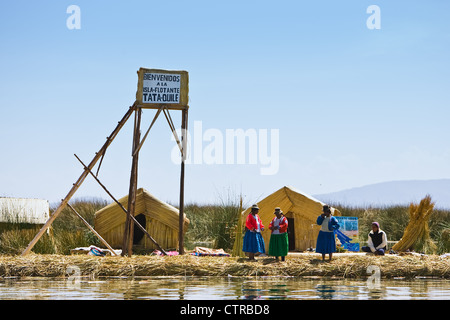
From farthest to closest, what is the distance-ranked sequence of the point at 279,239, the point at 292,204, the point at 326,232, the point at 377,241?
the point at 292,204, the point at 377,241, the point at 279,239, the point at 326,232

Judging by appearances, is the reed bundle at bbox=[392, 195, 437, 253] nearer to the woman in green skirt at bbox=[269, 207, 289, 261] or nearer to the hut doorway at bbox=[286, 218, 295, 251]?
the hut doorway at bbox=[286, 218, 295, 251]

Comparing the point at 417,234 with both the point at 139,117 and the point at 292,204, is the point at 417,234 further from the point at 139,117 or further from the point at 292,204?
the point at 139,117

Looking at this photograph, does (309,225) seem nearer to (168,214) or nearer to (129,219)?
Result: (168,214)

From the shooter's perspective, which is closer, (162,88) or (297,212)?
(162,88)

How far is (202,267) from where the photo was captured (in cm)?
1376

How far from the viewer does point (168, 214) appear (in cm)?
1738

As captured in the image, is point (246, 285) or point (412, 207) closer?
point (246, 285)

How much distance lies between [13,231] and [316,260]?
24.8 ft

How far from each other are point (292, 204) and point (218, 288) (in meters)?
6.76

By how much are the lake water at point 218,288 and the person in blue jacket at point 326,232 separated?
133 centimetres

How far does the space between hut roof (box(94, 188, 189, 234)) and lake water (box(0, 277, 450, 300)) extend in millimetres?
4323

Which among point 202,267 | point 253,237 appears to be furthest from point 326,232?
point 202,267

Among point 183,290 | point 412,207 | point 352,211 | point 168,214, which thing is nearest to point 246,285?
point 183,290
